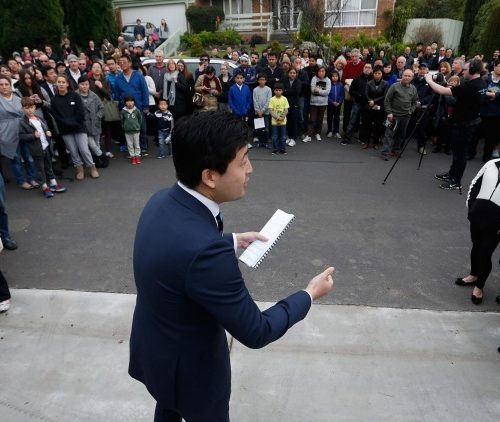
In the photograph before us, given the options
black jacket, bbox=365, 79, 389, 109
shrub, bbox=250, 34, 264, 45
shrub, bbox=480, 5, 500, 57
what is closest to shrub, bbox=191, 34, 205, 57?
shrub, bbox=250, 34, 264, 45

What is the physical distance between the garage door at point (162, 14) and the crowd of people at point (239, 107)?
17920mm

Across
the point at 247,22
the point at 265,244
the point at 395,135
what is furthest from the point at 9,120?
the point at 247,22

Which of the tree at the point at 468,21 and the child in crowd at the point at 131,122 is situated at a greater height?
the tree at the point at 468,21

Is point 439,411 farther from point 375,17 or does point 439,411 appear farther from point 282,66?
point 375,17

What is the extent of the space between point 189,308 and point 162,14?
28.7 metres

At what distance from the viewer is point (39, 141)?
20.6ft

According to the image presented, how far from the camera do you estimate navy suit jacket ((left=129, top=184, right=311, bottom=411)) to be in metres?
1.34

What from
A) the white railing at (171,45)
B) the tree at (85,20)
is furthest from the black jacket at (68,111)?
the white railing at (171,45)

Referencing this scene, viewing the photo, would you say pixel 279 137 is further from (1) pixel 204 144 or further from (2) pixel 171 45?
(2) pixel 171 45

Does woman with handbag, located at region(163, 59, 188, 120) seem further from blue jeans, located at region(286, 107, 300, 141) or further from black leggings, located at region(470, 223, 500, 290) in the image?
black leggings, located at region(470, 223, 500, 290)

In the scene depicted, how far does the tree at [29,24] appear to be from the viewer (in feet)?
51.5

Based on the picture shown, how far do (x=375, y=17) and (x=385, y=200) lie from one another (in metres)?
20.7

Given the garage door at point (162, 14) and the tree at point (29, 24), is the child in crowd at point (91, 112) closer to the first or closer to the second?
the tree at point (29, 24)

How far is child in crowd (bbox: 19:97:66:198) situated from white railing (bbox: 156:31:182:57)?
1719 cm
